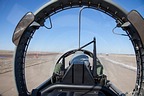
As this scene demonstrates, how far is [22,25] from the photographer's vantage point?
7.04 ft

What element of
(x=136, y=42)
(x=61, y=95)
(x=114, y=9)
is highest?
(x=114, y=9)

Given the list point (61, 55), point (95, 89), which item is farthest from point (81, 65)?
point (61, 55)

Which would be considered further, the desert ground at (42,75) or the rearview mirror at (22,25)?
the desert ground at (42,75)

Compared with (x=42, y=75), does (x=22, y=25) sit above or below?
above

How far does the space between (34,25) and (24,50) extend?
1.10 feet

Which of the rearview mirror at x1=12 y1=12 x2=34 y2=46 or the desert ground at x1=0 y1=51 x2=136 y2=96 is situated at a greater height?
the rearview mirror at x1=12 y1=12 x2=34 y2=46

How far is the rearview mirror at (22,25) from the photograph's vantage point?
2.13 m

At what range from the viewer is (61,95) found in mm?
2256

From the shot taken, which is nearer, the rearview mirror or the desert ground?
the rearview mirror

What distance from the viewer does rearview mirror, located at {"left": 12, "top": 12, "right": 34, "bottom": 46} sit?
213cm

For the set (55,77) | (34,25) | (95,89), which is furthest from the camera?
(55,77)

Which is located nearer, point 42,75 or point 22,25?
point 22,25

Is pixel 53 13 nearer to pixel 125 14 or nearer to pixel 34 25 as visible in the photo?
pixel 34 25

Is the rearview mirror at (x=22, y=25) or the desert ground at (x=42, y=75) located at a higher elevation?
the rearview mirror at (x=22, y=25)
